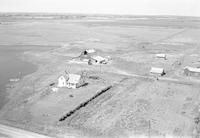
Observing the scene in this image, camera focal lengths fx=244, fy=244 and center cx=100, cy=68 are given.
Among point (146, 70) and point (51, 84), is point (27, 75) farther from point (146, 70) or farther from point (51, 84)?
point (146, 70)

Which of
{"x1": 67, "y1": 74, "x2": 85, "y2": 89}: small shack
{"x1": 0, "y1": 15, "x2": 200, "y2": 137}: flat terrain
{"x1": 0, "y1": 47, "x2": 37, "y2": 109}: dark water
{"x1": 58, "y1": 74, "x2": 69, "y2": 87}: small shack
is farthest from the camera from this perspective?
{"x1": 0, "y1": 47, "x2": 37, "y2": 109}: dark water

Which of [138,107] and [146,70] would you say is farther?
[146,70]

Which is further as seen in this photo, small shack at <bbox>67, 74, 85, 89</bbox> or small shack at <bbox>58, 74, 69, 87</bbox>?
small shack at <bbox>58, 74, 69, 87</bbox>

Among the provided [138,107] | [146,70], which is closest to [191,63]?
[146,70]

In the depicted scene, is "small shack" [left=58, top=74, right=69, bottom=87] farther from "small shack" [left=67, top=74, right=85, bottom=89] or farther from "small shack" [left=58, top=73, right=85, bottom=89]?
"small shack" [left=67, top=74, right=85, bottom=89]

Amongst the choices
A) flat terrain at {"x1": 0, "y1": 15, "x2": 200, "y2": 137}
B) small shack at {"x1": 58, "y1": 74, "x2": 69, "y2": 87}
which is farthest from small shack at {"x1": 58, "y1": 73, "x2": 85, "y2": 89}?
flat terrain at {"x1": 0, "y1": 15, "x2": 200, "y2": 137}

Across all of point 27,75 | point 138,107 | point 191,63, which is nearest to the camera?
point 138,107

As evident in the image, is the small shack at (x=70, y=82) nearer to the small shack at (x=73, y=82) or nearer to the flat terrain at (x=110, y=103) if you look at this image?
the small shack at (x=73, y=82)

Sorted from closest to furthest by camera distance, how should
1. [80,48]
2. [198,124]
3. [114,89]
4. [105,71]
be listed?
[198,124] → [114,89] → [105,71] → [80,48]

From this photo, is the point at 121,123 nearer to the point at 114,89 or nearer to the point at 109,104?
the point at 109,104
